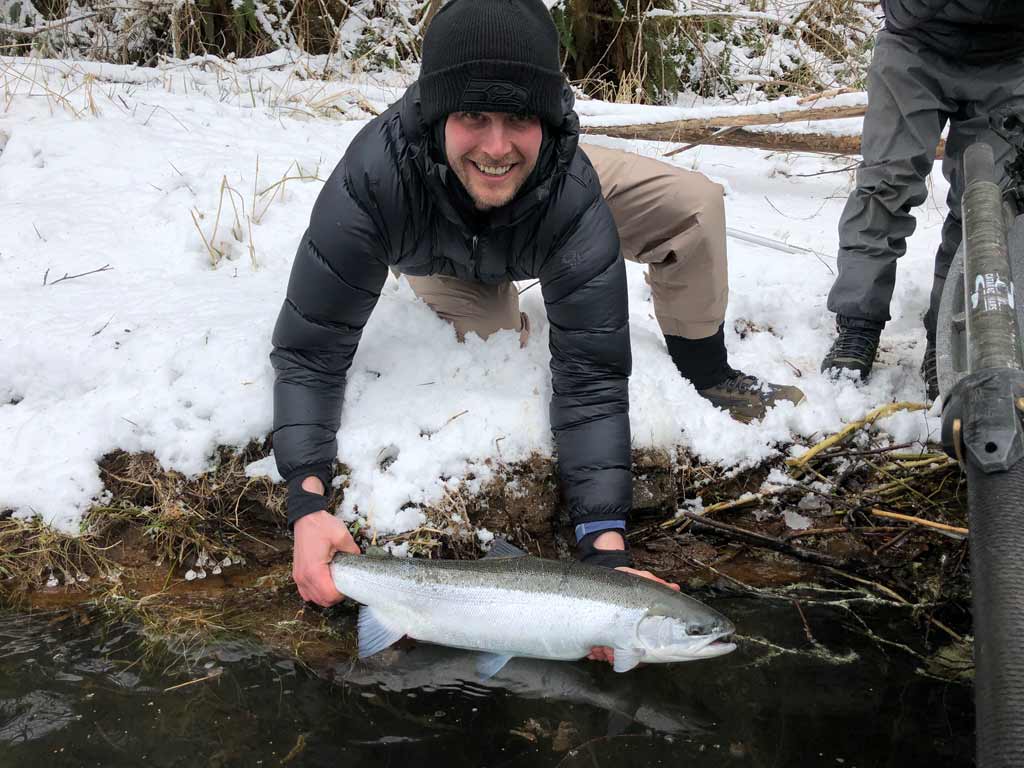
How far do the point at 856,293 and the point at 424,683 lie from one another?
2.51 m

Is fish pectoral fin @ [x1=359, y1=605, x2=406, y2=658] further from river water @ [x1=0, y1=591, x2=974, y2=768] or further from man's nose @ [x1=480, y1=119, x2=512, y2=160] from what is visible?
man's nose @ [x1=480, y1=119, x2=512, y2=160]

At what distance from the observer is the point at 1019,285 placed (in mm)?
2570

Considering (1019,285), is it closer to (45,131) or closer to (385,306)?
(385,306)

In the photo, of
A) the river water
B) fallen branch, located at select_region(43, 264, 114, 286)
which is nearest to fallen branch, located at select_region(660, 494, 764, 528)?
the river water

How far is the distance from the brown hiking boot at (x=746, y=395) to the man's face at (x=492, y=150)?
1.54 meters

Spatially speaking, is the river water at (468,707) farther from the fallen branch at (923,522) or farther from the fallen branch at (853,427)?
the fallen branch at (853,427)

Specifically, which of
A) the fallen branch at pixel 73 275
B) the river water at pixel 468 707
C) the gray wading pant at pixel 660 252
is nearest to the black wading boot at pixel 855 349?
the gray wading pant at pixel 660 252

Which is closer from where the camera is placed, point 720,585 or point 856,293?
point 720,585

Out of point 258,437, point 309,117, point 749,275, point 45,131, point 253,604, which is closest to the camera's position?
point 253,604

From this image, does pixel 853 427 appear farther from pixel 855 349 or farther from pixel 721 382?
pixel 721 382

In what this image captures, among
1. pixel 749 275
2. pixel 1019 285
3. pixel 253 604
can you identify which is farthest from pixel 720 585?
pixel 749 275

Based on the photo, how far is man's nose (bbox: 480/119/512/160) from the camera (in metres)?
2.51

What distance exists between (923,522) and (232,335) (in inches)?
115

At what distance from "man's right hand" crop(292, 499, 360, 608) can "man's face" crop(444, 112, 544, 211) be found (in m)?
1.20
